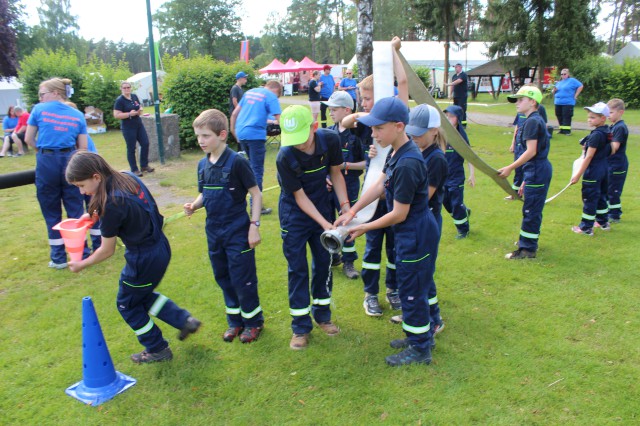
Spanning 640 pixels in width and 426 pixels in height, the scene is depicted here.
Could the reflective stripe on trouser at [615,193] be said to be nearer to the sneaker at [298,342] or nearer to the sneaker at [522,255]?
the sneaker at [522,255]

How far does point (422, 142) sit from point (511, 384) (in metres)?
2.06

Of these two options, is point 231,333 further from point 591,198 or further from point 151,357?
point 591,198

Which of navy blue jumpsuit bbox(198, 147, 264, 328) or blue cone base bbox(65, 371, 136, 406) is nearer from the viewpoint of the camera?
blue cone base bbox(65, 371, 136, 406)

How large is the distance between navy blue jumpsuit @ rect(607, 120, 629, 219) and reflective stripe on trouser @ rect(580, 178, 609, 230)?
0.52 m

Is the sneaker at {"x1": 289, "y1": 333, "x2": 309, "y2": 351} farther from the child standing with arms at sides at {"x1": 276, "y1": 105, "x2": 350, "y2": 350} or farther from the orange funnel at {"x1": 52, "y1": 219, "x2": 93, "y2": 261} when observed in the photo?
the orange funnel at {"x1": 52, "y1": 219, "x2": 93, "y2": 261}

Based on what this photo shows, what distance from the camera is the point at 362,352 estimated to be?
402 centimetres

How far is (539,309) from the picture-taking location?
15.2 feet

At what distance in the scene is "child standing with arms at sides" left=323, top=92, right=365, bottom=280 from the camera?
204 inches

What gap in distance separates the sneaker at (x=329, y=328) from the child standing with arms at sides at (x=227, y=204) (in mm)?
743

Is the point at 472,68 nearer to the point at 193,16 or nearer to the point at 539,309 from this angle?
the point at 539,309

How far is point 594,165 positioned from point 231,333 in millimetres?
5550

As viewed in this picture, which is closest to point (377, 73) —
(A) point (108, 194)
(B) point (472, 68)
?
(A) point (108, 194)

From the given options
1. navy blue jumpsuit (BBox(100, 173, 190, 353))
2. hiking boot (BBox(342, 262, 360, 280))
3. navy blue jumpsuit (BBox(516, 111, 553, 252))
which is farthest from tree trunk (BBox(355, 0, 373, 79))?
navy blue jumpsuit (BBox(100, 173, 190, 353))

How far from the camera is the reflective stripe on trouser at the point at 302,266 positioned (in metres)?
3.99
